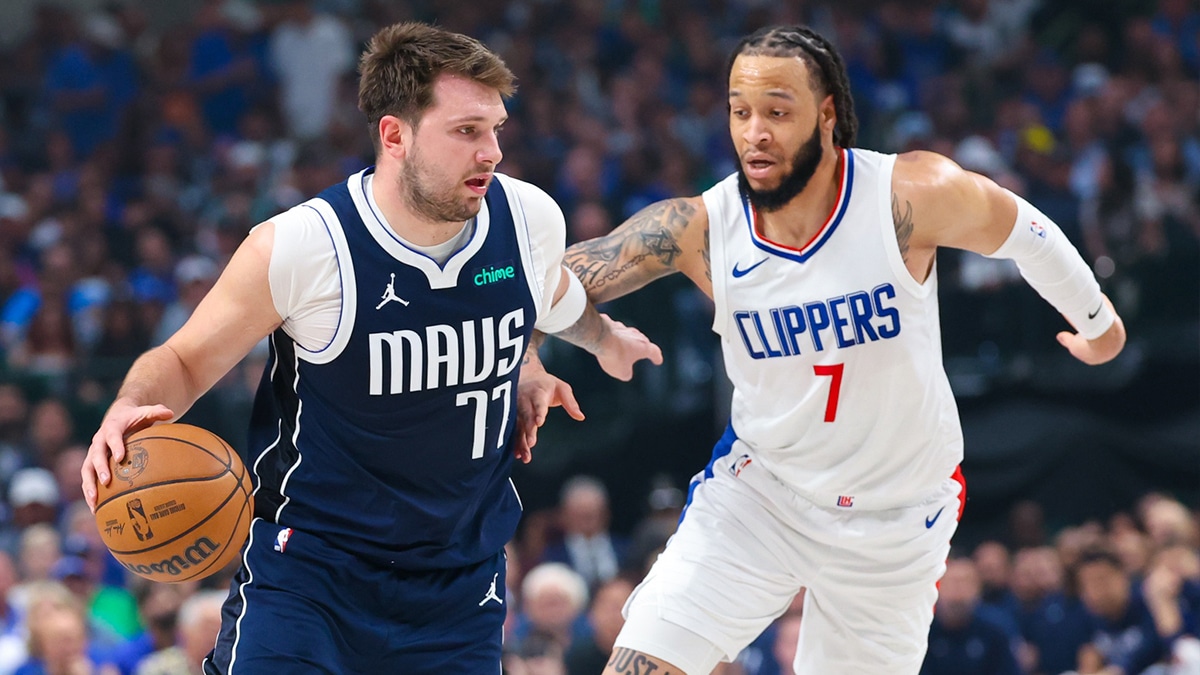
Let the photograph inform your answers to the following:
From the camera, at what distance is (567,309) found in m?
4.88

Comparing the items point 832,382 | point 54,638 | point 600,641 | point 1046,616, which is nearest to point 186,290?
point 54,638

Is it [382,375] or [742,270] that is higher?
[742,270]

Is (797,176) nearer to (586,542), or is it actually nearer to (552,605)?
(552,605)

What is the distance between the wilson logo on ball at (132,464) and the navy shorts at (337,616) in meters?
0.50

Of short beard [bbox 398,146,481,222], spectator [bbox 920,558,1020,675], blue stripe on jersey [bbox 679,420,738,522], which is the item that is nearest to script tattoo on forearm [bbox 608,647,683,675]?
blue stripe on jersey [bbox 679,420,738,522]

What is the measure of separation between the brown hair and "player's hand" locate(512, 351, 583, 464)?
38.0 inches

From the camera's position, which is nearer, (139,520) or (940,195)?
(139,520)

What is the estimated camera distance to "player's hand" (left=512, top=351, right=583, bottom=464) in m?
4.66

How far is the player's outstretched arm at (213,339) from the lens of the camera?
3.98 metres

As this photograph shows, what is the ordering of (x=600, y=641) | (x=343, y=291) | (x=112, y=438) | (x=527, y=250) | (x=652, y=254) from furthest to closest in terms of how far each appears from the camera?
1. (x=600, y=641)
2. (x=652, y=254)
3. (x=527, y=250)
4. (x=343, y=291)
5. (x=112, y=438)

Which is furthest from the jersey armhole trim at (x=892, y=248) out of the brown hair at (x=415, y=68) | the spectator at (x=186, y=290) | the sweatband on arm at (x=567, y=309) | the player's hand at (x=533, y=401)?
the spectator at (x=186, y=290)

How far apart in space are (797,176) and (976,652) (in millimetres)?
4711

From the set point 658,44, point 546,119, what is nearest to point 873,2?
point 658,44

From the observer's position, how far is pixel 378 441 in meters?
4.23
